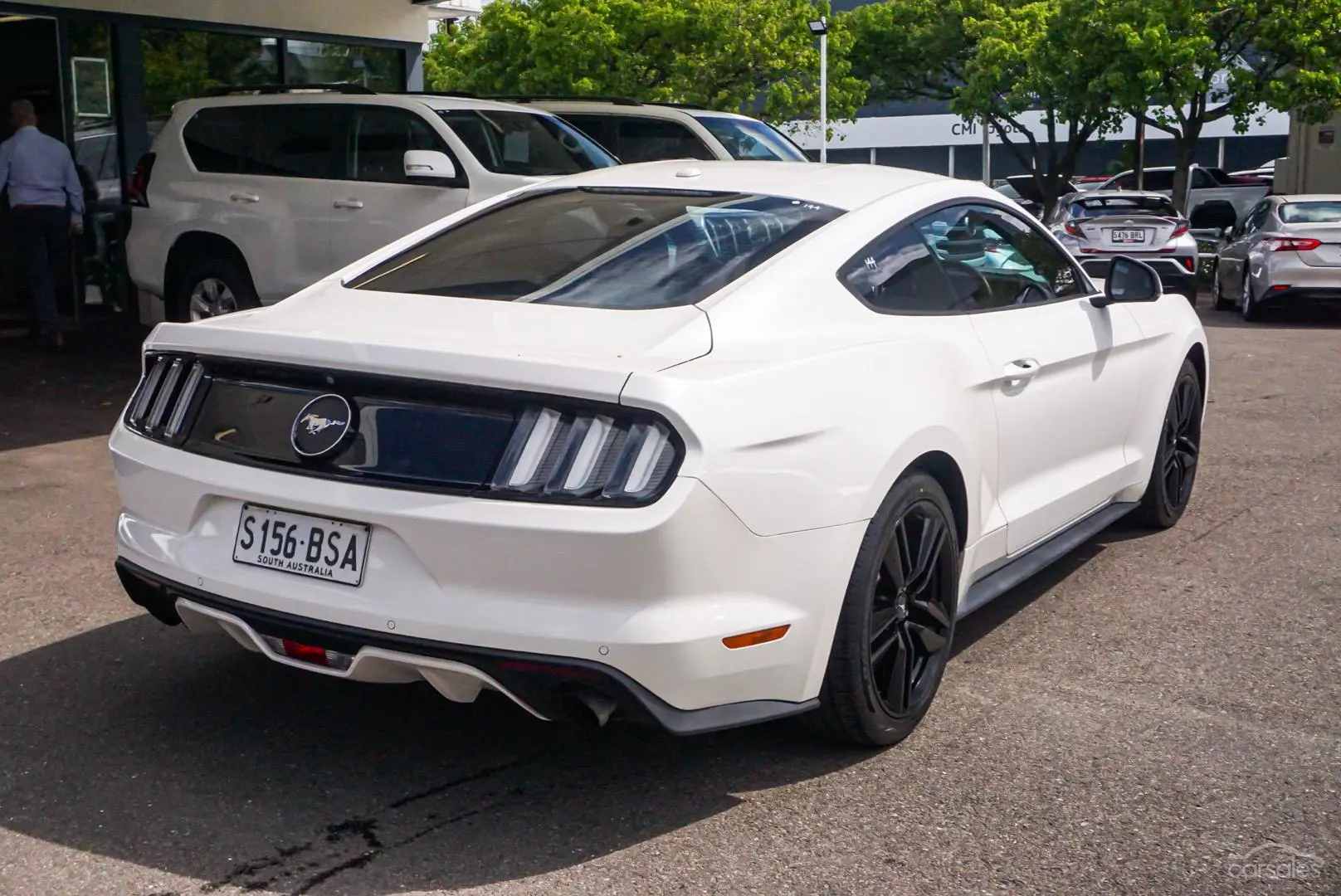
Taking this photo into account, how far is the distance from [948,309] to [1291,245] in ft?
44.7

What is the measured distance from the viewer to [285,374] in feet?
12.8

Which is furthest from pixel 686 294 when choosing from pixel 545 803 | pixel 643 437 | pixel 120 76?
pixel 120 76

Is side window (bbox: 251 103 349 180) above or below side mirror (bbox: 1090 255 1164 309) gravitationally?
above

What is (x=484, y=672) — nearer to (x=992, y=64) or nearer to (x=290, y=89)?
(x=290, y=89)

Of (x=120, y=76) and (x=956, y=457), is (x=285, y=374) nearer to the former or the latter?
(x=956, y=457)

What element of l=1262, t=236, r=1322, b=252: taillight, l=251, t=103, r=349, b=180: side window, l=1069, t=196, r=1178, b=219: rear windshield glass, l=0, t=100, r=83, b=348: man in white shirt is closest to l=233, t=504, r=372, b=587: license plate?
l=251, t=103, r=349, b=180: side window

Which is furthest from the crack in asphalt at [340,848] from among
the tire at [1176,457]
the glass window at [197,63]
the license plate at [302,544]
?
the glass window at [197,63]

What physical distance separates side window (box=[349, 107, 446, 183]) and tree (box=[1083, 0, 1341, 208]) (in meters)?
18.3

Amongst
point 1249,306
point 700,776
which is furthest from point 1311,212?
point 700,776

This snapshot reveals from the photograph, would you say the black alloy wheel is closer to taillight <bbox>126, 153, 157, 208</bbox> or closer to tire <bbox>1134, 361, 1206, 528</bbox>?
tire <bbox>1134, 361, 1206, 528</bbox>

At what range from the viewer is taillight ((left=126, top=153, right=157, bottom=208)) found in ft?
38.4

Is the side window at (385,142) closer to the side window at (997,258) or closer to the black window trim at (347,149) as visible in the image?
the black window trim at (347,149)

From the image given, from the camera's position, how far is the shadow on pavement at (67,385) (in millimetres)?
9391

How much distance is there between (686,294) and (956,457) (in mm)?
905
